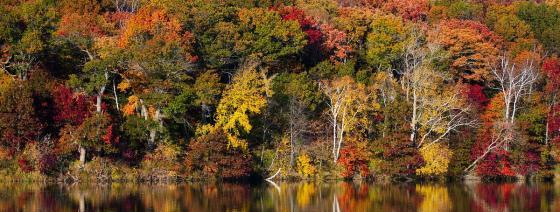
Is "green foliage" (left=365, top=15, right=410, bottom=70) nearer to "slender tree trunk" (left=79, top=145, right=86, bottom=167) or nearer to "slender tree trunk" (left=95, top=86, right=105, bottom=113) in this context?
"slender tree trunk" (left=95, top=86, right=105, bottom=113)

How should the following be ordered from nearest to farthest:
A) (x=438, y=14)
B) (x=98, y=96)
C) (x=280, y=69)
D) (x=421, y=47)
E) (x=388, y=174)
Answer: (x=98, y=96) < (x=388, y=174) < (x=280, y=69) < (x=421, y=47) < (x=438, y=14)

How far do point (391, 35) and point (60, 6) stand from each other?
2544 centimetres

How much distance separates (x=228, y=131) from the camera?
5959 cm

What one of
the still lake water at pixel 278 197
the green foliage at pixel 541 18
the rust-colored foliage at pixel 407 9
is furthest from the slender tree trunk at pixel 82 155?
the green foliage at pixel 541 18

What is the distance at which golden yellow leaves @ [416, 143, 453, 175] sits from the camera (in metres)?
61.8

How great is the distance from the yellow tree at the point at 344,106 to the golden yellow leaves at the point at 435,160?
4.76 m

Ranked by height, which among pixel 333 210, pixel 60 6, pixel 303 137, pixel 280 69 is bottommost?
pixel 333 210

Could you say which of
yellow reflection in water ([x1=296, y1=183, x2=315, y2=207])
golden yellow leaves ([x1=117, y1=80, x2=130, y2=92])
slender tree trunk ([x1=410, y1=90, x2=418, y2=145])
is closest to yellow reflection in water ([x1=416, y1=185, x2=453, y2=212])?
yellow reflection in water ([x1=296, y1=183, x2=315, y2=207])

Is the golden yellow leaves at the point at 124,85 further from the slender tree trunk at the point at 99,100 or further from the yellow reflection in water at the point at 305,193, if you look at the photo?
the yellow reflection in water at the point at 305,193

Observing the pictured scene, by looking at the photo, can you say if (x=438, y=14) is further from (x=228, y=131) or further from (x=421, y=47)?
(x=228, y=131)

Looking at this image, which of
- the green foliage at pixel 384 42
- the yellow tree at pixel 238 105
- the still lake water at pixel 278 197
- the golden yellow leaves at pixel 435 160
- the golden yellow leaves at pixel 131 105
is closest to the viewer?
the still lake water at pixel 278 197

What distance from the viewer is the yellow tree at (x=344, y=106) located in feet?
206

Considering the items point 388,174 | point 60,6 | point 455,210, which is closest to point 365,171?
point 388,174

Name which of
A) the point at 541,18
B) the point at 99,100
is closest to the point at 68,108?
the point at 99,100
